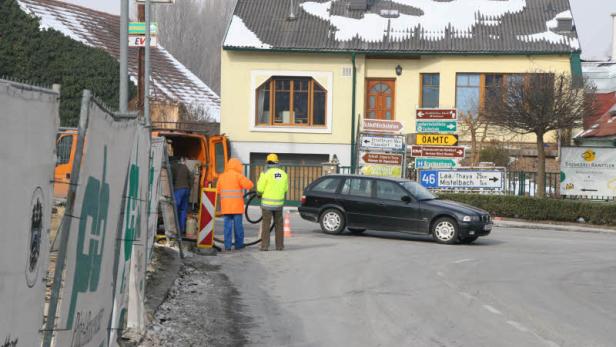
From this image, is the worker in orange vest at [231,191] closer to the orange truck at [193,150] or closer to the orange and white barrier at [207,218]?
the orange and white barrier at [207,218]

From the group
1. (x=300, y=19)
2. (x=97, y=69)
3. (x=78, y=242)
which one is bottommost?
(x=78, y=242)

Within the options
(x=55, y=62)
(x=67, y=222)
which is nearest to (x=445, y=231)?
(x=67, y=222)

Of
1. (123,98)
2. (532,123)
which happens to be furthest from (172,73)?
(123,98)

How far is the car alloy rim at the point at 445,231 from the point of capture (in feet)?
68.1

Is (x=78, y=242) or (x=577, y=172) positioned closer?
(x=78, y=242)

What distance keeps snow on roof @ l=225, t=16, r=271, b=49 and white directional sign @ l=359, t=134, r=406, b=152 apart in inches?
334

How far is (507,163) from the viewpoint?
37.1 m

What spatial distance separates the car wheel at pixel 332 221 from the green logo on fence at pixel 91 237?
1576 centimetres

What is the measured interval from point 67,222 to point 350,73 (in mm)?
33586

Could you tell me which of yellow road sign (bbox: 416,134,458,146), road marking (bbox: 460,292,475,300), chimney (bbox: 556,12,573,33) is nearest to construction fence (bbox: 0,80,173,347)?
road marking (bbox: 460,292,475,300)

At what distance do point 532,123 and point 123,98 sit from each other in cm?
1699

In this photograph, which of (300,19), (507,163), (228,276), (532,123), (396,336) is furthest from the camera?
(300,19)

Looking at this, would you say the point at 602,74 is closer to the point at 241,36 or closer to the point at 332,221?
the point at 241,36

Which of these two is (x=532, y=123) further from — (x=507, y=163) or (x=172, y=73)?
(x=172, y=73)
